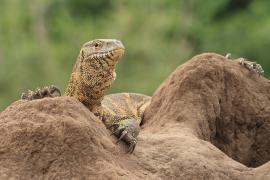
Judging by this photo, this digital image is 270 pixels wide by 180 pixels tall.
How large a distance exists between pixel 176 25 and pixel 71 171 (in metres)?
30.5

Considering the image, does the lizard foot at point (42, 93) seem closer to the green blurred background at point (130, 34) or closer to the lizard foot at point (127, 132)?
the lizard foot at point (127, 132)

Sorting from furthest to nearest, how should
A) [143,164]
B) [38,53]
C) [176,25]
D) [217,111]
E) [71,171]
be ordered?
[176,25] < [38,53] < [217,111] < [143,164] < [71,171]

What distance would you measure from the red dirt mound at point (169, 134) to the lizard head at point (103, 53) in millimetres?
623

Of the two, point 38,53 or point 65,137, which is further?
point 38,53

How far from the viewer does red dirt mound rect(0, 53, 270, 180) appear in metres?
7.80

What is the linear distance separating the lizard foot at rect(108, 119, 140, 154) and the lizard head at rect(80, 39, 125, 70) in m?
1.04

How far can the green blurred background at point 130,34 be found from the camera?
30.5m

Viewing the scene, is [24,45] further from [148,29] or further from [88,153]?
[88,153]

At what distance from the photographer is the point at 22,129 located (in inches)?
310

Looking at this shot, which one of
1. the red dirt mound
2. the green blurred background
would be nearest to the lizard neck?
the red dirt mound

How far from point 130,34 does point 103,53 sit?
75.1 feet

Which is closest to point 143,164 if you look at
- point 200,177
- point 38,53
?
point 200,177

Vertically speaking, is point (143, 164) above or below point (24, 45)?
above

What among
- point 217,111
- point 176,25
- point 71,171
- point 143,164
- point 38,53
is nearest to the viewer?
point 71,171
